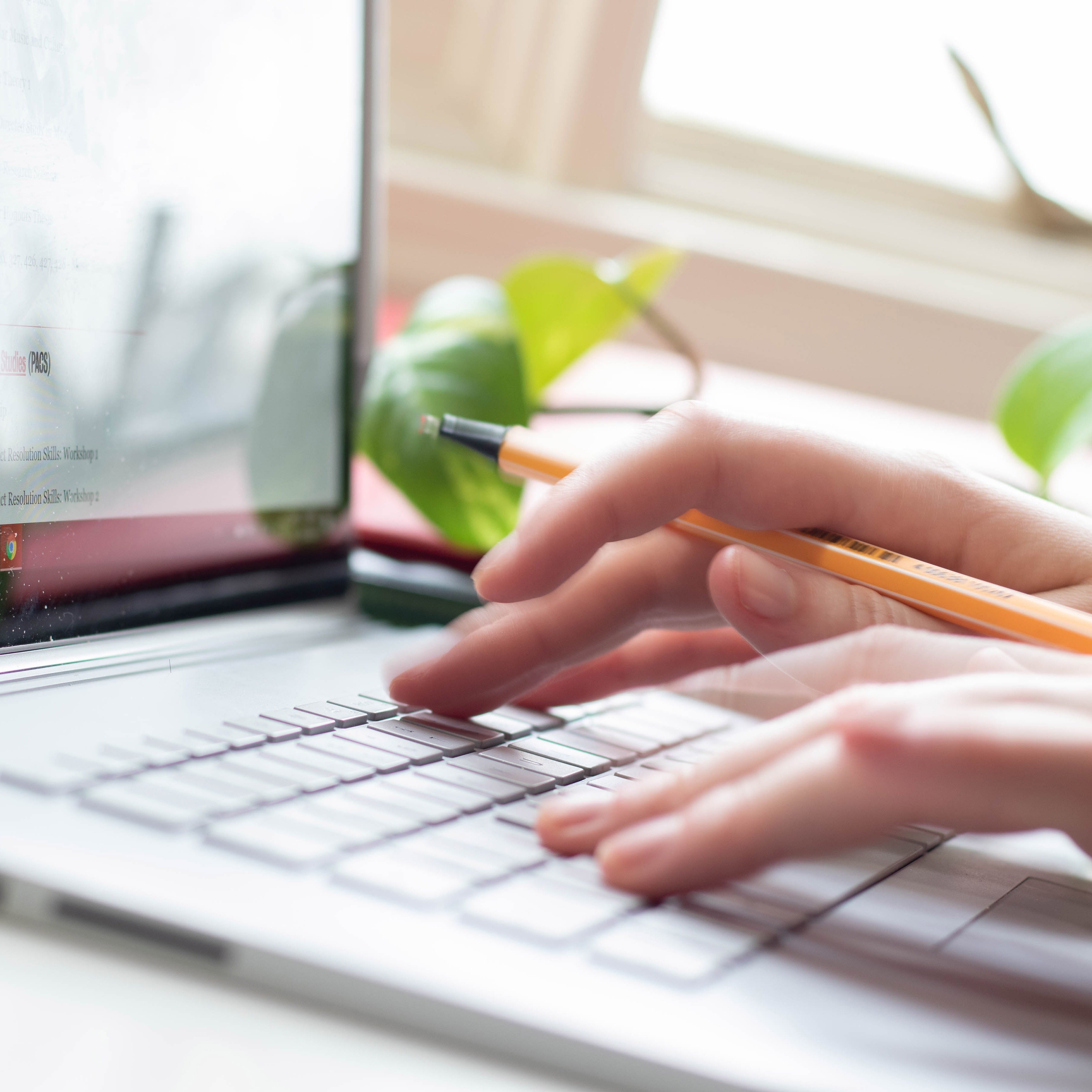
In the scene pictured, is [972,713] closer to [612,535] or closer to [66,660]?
[612,535]

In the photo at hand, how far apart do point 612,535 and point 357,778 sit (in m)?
0.12

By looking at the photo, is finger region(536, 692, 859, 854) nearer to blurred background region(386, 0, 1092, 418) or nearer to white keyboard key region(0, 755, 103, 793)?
white keyboard key region(0, 755, 103, 793)

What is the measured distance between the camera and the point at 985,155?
3.87ft

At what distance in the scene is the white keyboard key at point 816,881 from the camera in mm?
240

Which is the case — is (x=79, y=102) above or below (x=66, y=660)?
above

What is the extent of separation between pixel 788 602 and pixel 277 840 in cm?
18

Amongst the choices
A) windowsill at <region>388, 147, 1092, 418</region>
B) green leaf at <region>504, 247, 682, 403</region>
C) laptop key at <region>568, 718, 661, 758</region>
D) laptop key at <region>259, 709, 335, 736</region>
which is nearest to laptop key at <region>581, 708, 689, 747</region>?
laptop key at <region>568, 718, 661, 758</region>

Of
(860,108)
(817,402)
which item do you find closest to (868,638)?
(817,402)

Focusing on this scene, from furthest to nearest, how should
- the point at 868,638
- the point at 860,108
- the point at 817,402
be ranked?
1. the point at 860,108
2. the point at 817,402
3. the point at 868,638

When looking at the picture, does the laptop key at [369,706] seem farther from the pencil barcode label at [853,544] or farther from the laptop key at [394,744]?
the pencil barcode label at [853,544]

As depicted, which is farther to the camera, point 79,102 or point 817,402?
point 817,402

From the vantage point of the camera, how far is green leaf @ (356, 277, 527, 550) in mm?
493

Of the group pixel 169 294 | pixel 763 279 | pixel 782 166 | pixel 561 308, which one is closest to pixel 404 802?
pixel 169 294

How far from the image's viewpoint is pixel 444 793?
27 cm
